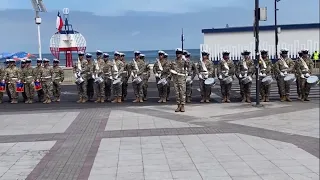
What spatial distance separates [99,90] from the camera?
17750 millimetres

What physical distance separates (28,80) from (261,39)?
22.9 meters

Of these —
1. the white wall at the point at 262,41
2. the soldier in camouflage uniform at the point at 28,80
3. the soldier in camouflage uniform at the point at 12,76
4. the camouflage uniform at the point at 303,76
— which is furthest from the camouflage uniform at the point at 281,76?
the white wall at the point at 262,41

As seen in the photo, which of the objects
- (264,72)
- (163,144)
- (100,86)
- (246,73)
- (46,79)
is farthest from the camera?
(46,79)

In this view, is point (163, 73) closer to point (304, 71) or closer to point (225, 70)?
point (225, 70)

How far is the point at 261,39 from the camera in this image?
36500 millimetres

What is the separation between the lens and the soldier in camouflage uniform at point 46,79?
704 inches

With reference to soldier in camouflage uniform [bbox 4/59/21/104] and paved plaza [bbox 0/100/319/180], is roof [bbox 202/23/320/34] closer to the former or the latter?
soldier in camouflage uniform [bbox 4/59/21/104]

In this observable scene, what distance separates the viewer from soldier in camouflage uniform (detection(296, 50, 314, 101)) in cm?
1638

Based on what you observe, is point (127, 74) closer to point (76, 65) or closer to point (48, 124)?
point (76, 65)

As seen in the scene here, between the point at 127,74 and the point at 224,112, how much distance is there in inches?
208

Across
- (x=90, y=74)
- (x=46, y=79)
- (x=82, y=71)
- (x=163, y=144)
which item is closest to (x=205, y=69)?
(x=90, y=74)

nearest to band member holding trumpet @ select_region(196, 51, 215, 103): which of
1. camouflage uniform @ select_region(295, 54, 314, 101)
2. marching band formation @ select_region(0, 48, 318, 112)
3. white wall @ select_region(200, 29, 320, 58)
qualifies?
marching band formation @ select_region(0, 48, 318, 112)

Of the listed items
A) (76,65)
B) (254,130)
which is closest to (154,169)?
(254,130)

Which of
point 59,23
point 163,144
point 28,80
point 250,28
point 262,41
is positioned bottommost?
point 163,144
